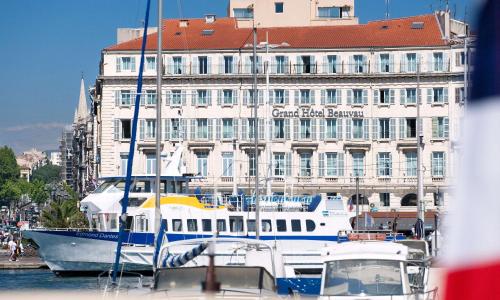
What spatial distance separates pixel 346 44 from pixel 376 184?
9685 millimetres

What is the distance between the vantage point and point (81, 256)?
58.3 metres

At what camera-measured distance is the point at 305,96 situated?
8306 cm

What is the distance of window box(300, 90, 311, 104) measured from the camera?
83000 millimetres

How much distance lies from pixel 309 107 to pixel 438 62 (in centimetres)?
918

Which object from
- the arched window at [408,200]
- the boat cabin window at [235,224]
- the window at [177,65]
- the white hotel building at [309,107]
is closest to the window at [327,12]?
the white hotel building at [309,107]

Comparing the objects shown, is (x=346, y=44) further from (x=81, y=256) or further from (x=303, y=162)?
(x=81, y=256)

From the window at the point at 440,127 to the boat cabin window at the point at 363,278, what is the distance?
6346cm

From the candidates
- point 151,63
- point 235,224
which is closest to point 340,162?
point 151,63

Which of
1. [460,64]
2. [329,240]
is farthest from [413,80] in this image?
[329,240]

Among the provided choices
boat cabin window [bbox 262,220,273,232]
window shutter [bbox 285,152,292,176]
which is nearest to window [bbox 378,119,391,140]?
window shutter [bbox 285,152,292,176]

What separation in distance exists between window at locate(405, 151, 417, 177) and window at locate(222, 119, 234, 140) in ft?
39.2

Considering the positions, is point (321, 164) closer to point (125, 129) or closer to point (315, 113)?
point (315, 113)

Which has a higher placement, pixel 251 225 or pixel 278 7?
pixel 278 7

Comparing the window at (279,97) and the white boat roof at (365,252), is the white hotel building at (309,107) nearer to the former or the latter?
the window at (279,97)
